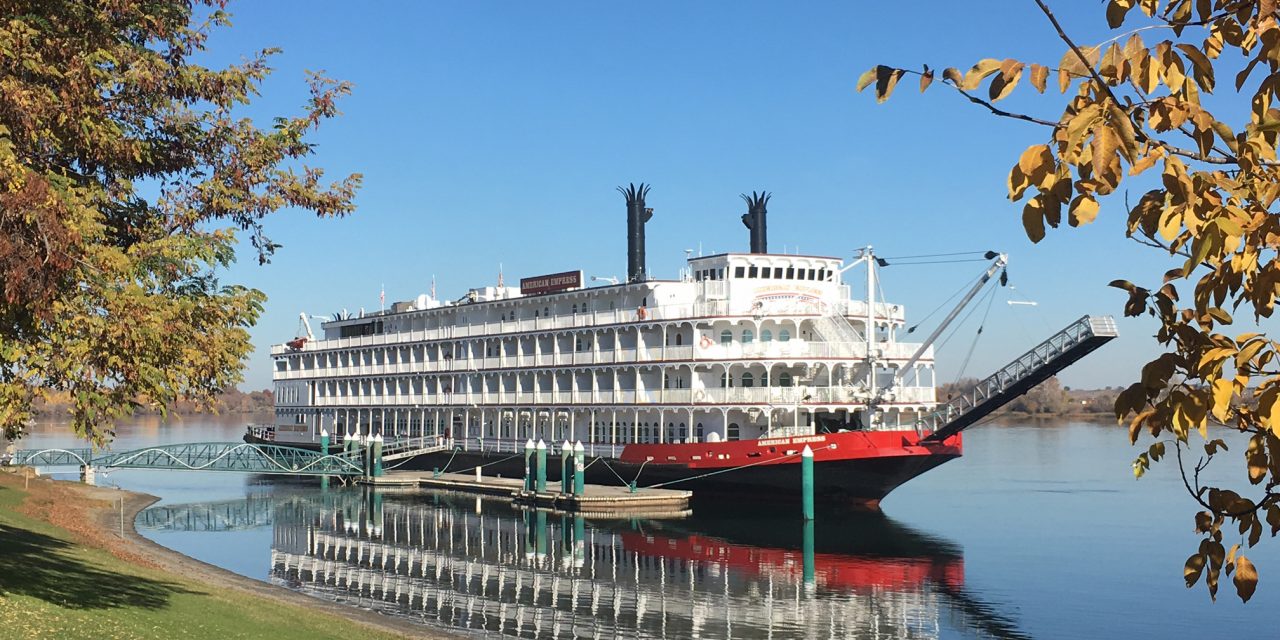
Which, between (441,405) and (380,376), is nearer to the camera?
(441,405)

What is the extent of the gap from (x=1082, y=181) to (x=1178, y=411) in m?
0.92

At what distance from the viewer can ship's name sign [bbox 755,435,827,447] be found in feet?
135

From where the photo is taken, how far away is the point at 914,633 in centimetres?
2506

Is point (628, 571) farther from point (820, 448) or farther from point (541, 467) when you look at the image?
point (541, 467)

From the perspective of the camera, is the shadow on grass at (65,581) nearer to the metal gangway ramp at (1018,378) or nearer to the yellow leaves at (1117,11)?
the yellow leaves at (1117,11)

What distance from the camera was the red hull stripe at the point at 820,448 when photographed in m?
40.6

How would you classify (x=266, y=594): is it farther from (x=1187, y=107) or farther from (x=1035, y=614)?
(x=1187, y=107)

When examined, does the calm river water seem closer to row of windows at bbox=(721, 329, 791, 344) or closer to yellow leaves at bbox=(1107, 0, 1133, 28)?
row of windows at bbox=(721, 329, 791, 344)

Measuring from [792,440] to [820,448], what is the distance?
1.17 meters

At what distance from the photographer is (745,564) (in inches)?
1286

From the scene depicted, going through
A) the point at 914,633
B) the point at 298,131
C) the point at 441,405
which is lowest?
the point at 914,633

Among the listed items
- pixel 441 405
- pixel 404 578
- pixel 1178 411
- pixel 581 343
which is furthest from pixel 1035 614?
pixel 441 405

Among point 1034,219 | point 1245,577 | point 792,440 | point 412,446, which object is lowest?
point 412,446

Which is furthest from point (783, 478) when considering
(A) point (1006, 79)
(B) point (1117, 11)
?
(A) point (1006, 79)
